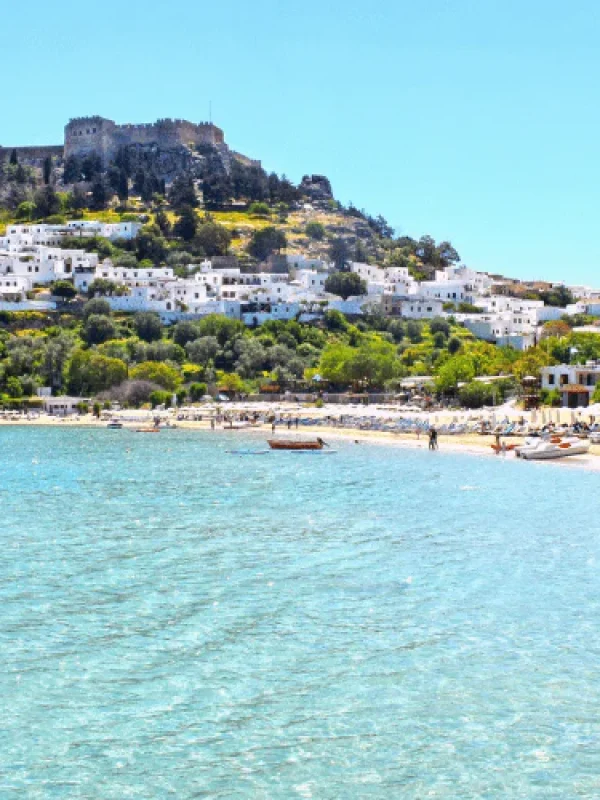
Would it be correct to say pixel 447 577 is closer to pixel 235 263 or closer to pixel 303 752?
pixel 303 752

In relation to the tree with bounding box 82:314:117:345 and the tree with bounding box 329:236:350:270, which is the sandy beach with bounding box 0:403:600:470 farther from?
the tree with bounding box 329:236:350:270

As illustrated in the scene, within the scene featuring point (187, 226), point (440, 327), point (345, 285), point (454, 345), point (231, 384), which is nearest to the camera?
point (231, 384)

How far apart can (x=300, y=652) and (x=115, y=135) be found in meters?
147

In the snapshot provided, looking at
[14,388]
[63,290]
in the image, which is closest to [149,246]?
[63,290]

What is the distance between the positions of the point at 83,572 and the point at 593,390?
48.4 meters

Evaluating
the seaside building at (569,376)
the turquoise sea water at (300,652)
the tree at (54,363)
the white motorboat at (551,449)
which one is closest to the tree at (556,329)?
the seaside building at (569,376)

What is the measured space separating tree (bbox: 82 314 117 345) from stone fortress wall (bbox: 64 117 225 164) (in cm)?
6343

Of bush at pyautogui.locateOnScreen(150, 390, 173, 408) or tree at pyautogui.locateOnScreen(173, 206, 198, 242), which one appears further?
tree at pyautogui.locateOnScreen(173, 206, 198, 242)

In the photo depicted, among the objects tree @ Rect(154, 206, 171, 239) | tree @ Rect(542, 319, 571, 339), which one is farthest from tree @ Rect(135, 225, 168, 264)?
tree @ Rect(542, 319, 571, 339)

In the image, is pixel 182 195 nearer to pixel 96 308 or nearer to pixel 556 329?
pixel 96 308

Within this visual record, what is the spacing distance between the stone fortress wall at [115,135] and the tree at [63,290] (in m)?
52.0

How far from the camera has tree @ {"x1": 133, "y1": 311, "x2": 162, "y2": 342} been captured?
98.9 metres

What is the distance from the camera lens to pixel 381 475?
42.2m

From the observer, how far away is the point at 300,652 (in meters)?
16.5
